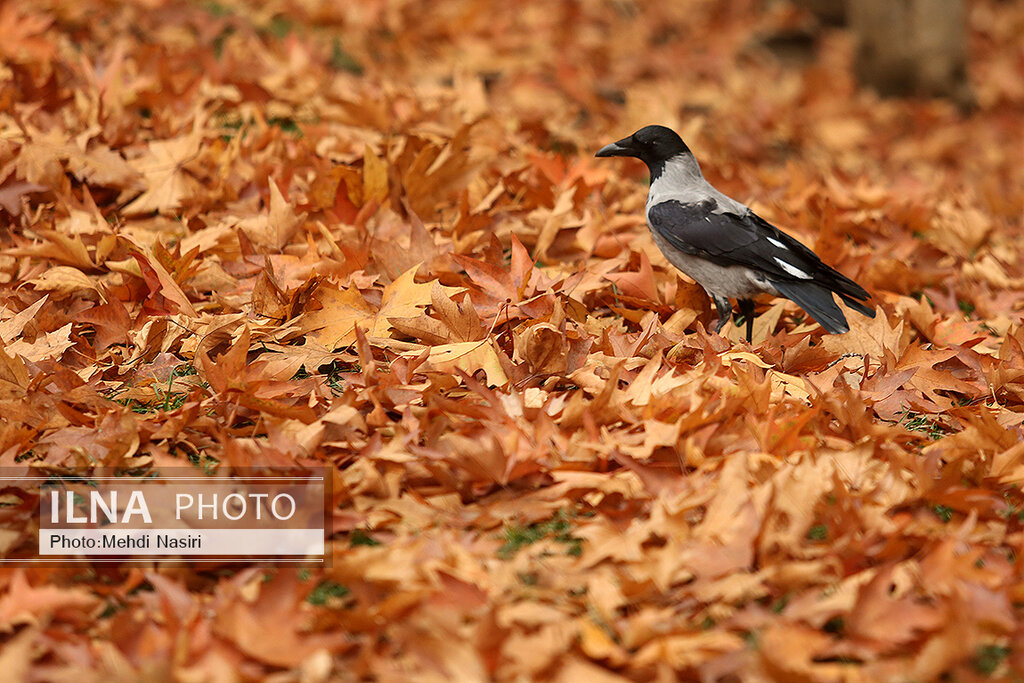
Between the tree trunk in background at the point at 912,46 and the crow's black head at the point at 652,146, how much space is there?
16.9ft

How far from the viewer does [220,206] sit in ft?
13.5

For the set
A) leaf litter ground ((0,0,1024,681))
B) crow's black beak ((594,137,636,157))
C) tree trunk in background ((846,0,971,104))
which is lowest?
leaf litter ground ((0,0,1024,681))

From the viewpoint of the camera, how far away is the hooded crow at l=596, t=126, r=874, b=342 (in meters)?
3.52

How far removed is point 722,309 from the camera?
3699 mm

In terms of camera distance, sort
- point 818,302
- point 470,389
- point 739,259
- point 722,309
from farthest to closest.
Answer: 1. point 722,309
2. point 739,259
3. point 818,302
4. point 470,389

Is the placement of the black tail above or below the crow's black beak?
below

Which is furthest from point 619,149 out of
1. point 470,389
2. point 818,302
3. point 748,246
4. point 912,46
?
point 912,46

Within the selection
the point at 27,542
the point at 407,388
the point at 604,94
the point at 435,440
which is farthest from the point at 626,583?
the point at 604,94

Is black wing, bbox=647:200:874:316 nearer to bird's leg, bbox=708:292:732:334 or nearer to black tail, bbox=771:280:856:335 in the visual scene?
black tail, bbox=771:280:856:335

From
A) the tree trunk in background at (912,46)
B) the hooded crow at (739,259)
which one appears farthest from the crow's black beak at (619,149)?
the tree trunk in background at (912,46)

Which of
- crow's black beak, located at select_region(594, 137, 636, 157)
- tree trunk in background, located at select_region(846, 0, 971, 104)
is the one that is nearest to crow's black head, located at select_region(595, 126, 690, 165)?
crow's black beak, located at select_region(594, 137, 636, 157)

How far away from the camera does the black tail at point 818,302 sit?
338 cm

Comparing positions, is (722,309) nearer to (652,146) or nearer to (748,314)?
(748,314)

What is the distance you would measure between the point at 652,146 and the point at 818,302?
3.58 ft
